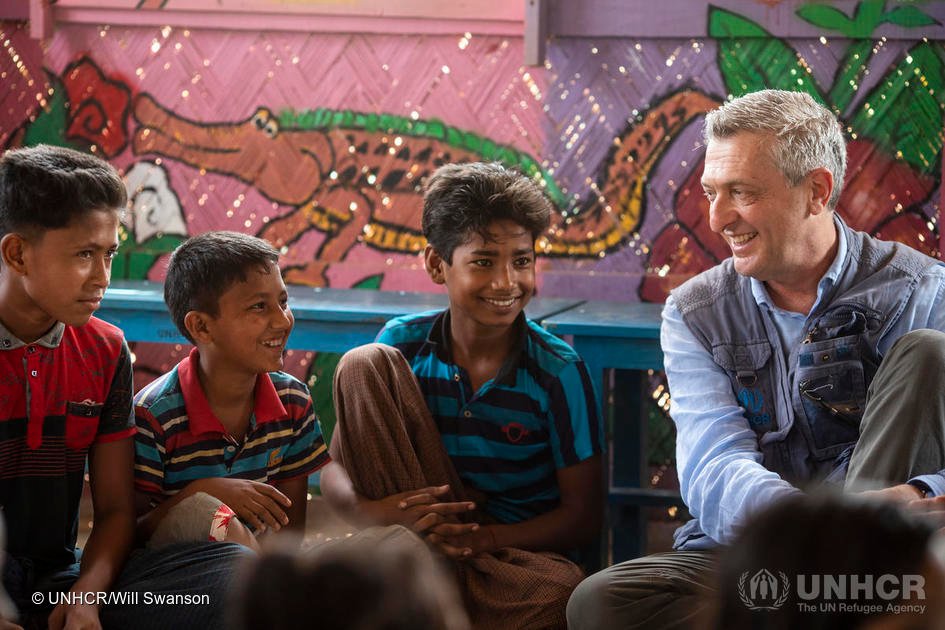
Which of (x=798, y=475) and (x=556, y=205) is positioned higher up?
(x=556, y=205)

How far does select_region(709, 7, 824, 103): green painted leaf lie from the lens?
396 cm

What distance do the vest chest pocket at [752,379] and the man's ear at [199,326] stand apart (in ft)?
3.90

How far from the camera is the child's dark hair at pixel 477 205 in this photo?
2771 millimetres

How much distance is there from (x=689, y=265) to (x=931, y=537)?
128 inches

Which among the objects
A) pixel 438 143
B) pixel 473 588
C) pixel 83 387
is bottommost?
pixel 473 588

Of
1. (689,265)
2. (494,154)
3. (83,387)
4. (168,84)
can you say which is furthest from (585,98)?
(83,387)

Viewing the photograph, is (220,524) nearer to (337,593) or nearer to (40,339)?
(40,339)

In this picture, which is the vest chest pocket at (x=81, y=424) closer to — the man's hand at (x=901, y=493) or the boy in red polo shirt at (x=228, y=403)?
the boy in red polo shirt at (x=228, y=403)

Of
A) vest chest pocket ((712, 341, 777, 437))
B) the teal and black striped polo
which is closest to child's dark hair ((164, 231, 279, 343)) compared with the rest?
the teal and black striped polo

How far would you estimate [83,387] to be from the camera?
234 cm

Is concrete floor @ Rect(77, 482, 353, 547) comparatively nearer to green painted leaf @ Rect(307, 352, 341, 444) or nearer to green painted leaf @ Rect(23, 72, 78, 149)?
green painted leaf @ Rect(307, 352, 341, 444)

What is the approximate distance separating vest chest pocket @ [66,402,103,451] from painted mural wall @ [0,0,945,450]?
222cm

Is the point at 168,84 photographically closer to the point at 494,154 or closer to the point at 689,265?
the point at 494,154

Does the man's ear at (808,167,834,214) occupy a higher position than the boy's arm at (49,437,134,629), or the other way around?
the man's ear at (808,167,834,214)
